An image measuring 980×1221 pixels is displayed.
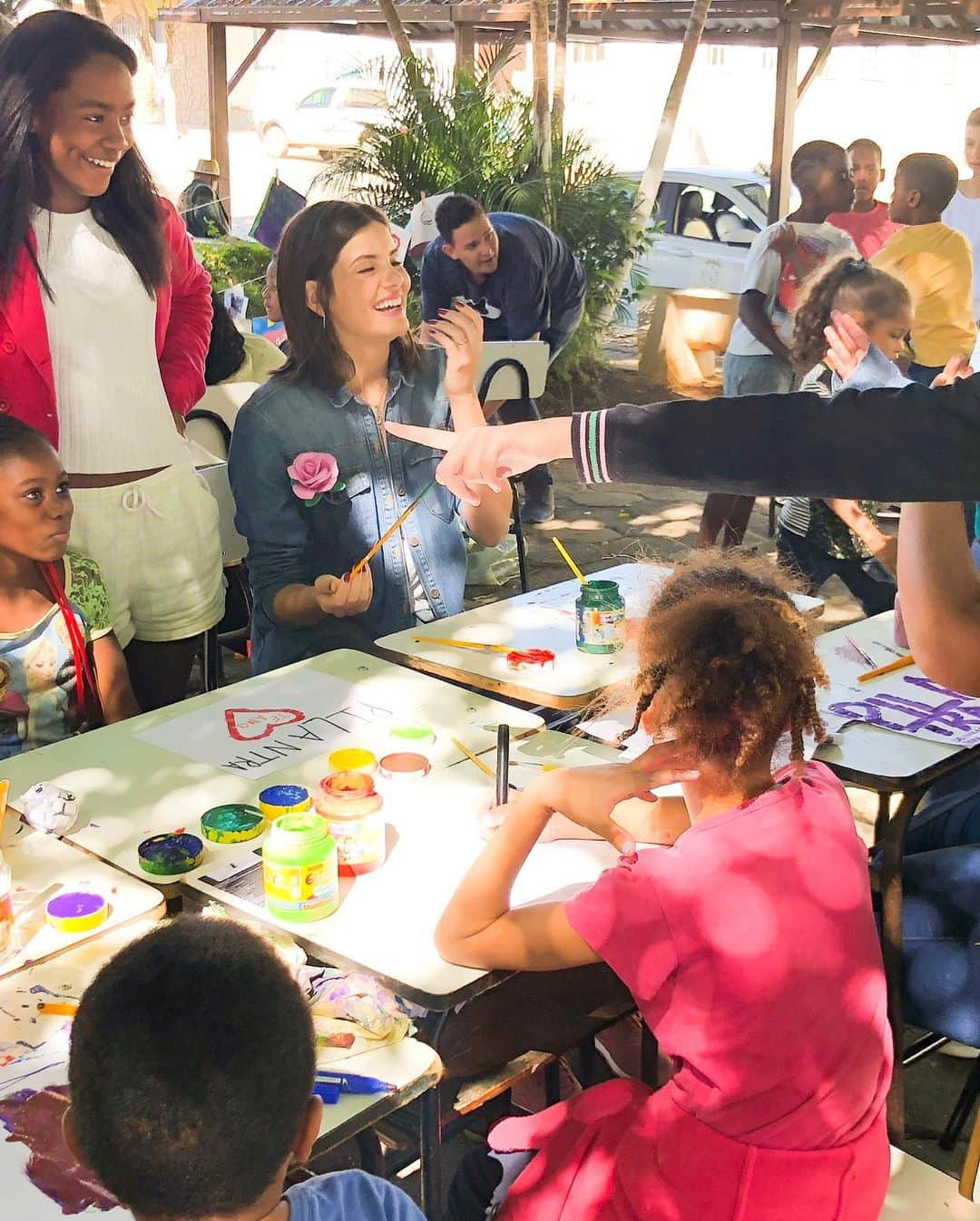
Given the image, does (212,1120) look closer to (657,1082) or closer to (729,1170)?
(729,1170)

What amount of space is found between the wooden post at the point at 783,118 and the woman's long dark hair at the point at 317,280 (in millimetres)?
7549

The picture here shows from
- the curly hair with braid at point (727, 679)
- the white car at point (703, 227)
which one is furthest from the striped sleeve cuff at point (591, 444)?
the white car at point (703, 227)

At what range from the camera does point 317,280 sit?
331cm

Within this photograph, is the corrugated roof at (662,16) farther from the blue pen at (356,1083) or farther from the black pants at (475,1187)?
the blue pen at (356,1083)

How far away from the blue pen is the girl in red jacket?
1788mm

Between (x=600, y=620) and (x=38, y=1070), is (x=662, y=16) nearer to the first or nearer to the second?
(x=600, y=620)

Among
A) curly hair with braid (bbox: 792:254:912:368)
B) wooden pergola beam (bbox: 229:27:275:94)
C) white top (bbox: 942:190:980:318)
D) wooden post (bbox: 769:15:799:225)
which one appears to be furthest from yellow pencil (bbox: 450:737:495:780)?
wooden pergola beam (bbox: 229:27:275:94)

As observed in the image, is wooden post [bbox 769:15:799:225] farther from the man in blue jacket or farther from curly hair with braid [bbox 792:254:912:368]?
curly hair with braid [bbox 792:254:912:368]

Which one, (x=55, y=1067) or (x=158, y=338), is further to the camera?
(x=158, y=338)

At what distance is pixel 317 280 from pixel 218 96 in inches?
316

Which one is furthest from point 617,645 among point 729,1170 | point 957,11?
point 957,11

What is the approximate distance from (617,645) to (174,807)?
111cm

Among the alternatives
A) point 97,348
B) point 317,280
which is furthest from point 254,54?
point 97,348

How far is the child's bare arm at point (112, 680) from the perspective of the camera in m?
2.85
